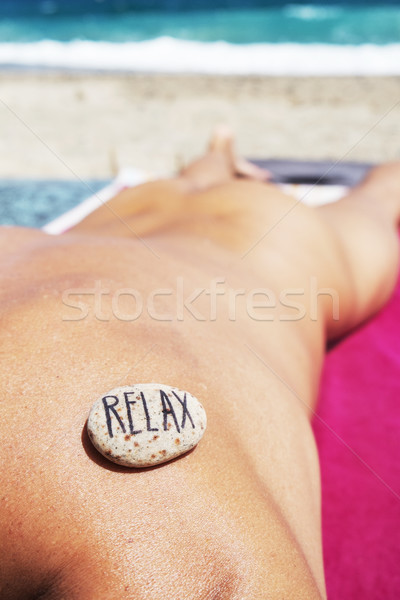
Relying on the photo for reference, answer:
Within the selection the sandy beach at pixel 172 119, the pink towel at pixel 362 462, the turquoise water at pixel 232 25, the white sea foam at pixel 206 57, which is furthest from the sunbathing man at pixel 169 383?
the turquoise water at pixel 232 25

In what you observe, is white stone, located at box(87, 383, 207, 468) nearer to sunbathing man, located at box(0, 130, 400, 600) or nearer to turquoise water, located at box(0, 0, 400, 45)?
sunbathing man, located at box(0, 130, 400, 600)

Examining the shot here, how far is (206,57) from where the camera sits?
7.36m

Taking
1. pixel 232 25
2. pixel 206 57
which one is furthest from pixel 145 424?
pixel 232 25

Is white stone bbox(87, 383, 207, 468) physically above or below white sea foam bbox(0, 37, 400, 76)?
above

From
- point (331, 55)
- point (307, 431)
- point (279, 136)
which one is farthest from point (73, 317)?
point (331, 55)

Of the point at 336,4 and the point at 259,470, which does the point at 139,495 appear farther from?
the point at 336,4

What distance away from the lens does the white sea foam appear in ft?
20.7

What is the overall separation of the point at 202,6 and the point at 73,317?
Answer: 11585 millimetres

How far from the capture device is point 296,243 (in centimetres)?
114

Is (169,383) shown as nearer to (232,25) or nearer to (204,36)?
(204,36)

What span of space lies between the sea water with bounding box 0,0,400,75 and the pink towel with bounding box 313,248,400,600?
5490 mm
